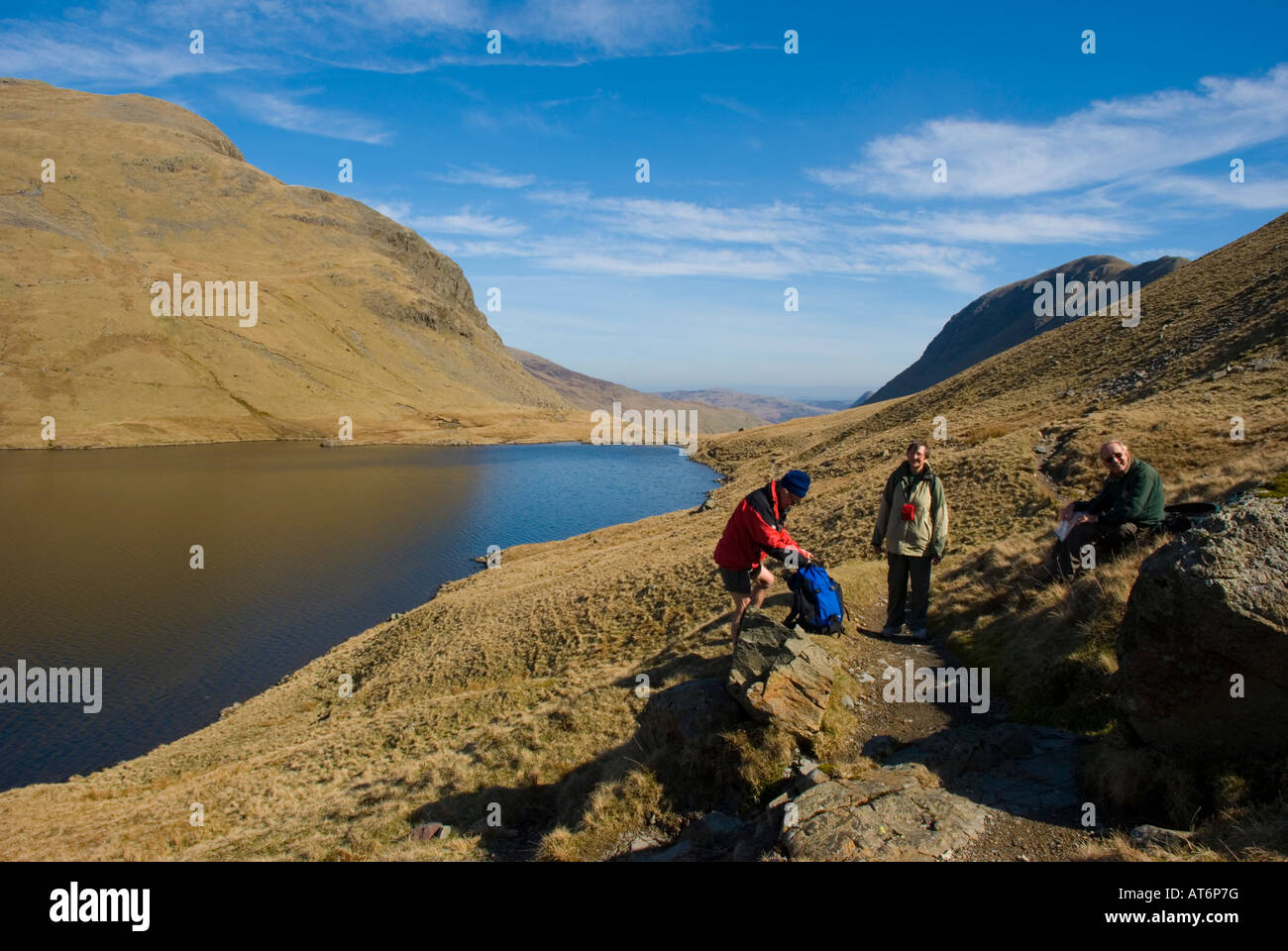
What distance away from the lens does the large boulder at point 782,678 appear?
28.6ft

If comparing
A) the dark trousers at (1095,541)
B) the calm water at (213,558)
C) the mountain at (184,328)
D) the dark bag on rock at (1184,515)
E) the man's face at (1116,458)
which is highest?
the mountain at (184,328)

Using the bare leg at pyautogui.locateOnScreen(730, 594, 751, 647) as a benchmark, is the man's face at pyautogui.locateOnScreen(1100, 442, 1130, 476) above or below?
above

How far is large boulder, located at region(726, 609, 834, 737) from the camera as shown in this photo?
28.6 feet

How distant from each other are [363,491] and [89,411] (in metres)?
A: 69.9

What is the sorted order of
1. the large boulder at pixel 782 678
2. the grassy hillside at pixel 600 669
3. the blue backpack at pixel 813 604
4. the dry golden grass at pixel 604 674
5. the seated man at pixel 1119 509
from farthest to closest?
the blue backpack at pixel 813 604 < the seated man at pixel 1119 509 < the grassy hillside at pixel 600 669 < the dry golden grass at pixel 604 674 < the large boulder at pixel 782 678

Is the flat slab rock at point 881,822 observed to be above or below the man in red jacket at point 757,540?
below

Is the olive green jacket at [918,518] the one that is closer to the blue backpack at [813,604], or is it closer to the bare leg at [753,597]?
the blue backpack at [813,604]

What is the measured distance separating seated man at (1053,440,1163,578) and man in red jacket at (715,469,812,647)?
4.34m

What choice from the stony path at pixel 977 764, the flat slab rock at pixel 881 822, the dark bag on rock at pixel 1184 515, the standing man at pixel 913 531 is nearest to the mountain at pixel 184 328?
the standing man at pixel 913 531

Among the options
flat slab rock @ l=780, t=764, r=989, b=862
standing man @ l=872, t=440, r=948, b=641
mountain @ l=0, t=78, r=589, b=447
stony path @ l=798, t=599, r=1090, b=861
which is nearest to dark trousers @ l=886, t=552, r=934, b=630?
standing man @ l=872, t=440, r=948, b=641

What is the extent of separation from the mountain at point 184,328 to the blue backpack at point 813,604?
119257 millimetres

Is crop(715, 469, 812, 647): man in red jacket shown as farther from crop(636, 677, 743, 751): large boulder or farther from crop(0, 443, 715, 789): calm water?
crop(0, 443, 715, 789): calm water
